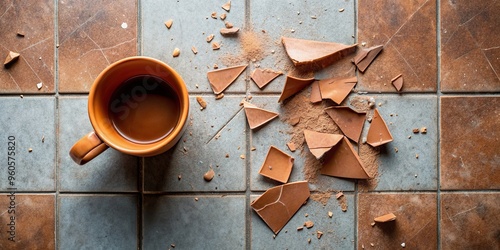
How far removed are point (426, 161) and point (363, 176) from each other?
124 millimetres

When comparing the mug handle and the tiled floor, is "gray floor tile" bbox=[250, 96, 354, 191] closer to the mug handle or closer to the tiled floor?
the tiled floor

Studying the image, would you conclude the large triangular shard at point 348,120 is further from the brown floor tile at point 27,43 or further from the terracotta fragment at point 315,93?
the brown floor tile at point 27,43

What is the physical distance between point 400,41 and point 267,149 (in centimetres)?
32

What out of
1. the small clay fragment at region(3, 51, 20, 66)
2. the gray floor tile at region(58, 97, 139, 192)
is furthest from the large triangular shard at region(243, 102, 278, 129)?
the small clay fragment at region(3, 51, 20, 66)

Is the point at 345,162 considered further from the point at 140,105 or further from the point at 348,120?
the point at 140,105

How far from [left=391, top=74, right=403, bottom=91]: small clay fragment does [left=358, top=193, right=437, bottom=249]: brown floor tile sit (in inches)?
7.8

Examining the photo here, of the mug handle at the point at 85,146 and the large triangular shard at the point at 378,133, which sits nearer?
the mug handle at the point at 85,146

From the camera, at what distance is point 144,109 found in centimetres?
75

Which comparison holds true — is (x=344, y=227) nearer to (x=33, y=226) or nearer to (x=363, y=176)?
(x=363, y=176)

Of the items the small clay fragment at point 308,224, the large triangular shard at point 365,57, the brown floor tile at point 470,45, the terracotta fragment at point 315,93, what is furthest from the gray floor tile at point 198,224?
the brown floor tile at point 470,45

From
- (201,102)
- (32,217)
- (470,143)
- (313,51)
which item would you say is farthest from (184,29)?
(470,143)

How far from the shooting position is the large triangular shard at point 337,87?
0.82m

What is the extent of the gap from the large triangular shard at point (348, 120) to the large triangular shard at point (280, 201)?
12 centimetres

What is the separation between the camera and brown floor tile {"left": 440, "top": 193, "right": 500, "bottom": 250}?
84 cm
